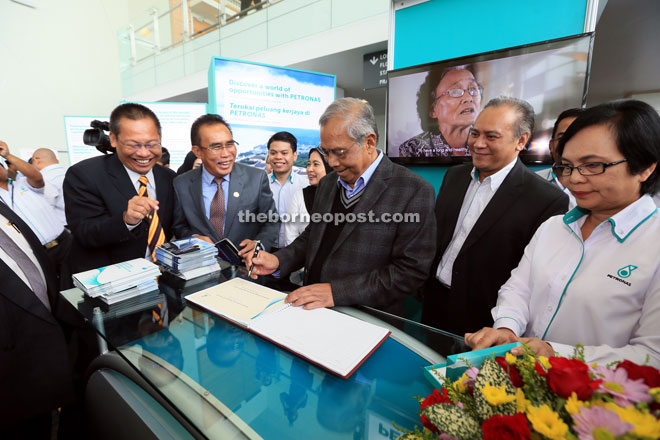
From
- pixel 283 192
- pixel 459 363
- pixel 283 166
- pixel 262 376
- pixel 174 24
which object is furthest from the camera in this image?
pixel 174 24

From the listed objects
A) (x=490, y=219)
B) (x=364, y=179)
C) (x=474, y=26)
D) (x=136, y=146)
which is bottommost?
(x=490, y=219)

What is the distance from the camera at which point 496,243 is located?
1701 mm

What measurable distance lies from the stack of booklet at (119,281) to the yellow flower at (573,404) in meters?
1.55

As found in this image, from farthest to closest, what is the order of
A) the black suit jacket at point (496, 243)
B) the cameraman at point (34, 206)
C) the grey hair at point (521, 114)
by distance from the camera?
1. the cameraman at point (34, 206)
2. the grey hair at point (521, 114)
3. the black suit jacket at point (496, 243)

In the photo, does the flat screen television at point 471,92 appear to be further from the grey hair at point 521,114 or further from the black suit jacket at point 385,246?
the black suit jacket at point 385,246

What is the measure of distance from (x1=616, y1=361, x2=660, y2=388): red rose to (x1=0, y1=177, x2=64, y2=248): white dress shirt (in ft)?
13.7

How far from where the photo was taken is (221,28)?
693 cm

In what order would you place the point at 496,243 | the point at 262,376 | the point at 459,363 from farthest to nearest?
the point at 496,243
the point at 262,376
the point at 459,363

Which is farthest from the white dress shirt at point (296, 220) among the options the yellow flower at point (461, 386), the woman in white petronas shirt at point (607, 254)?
the yellow flower at point (461, 386)

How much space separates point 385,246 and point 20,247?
194cm

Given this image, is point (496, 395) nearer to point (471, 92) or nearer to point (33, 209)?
point (471, 92)

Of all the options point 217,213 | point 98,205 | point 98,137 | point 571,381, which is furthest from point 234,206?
point 571,381

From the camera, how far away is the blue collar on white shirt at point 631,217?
3.19ft

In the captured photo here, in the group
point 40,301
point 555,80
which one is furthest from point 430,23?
point 40,301
